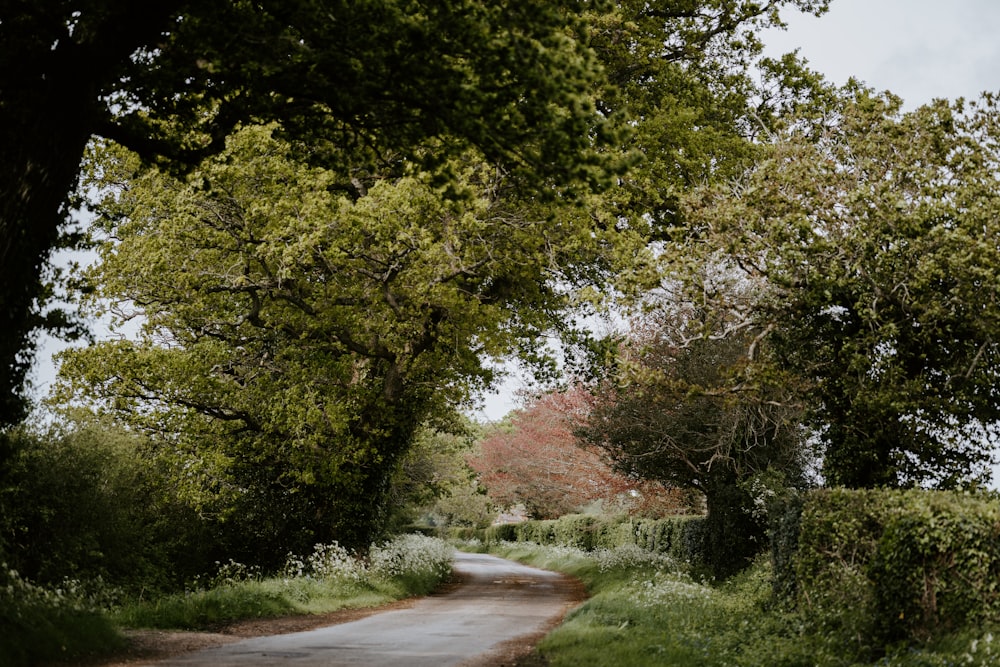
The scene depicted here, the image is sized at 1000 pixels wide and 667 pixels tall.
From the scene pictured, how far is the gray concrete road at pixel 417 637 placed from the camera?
32.5ft

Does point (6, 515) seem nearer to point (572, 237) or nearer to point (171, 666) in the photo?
point (171, 666)

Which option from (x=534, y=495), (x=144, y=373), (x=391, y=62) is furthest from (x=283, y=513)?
(x=534, y=495)

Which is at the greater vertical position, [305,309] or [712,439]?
[305,309]

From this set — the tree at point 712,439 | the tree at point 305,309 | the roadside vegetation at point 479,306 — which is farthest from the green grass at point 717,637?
the tree at point 305,309

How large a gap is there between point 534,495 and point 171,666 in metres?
33.4

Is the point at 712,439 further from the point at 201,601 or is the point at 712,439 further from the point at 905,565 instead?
the point at 201,601

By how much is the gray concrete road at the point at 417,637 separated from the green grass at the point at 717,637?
3.75 feet

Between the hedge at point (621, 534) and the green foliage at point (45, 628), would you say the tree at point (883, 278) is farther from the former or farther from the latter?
the green foliage at point (45, 628)

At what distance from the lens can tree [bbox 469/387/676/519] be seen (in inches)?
1142

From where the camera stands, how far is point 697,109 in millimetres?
18531

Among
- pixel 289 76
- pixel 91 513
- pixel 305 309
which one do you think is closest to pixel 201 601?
pixel 91 513

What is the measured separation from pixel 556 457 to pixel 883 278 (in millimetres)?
19498

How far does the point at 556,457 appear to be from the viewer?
103ft

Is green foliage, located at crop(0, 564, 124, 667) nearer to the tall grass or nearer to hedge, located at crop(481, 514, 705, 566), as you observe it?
the tall grass
